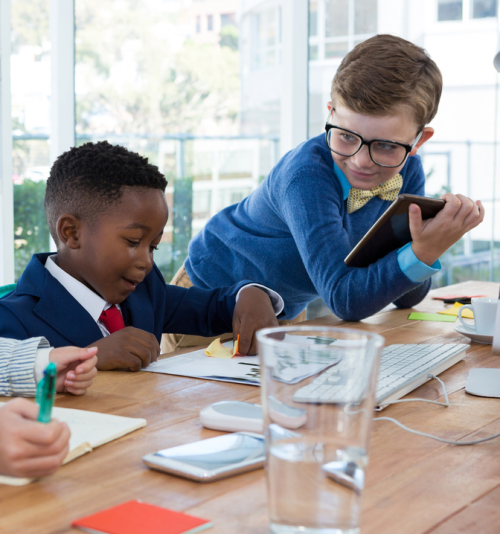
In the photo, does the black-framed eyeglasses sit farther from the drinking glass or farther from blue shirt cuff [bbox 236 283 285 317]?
the drinking glass

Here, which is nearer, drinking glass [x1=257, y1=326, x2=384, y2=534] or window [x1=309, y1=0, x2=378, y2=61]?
drinking glass [x1=257, y1=326, x2=384, y2=534]

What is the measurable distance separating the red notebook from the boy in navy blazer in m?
0.54

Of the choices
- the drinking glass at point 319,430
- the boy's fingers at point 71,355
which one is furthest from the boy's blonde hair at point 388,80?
the drinking glass at point 319,430

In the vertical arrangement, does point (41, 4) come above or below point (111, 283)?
above

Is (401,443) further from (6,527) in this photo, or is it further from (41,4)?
(41,4)

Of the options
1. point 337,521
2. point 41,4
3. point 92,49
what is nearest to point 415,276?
point 337,521

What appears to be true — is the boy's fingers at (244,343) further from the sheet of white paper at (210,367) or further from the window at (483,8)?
the window at (483,8)

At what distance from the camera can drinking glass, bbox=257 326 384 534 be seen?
44 centimetres

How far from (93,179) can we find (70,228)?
106 mm

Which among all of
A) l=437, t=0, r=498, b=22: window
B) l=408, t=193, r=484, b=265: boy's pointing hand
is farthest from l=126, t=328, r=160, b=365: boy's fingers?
l=437, t=0, r=498, b=22: window

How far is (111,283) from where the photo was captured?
1.23 m

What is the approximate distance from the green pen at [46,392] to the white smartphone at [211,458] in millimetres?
109

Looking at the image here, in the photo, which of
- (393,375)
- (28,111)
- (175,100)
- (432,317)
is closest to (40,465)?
(393,375)

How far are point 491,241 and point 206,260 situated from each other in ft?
9.32
